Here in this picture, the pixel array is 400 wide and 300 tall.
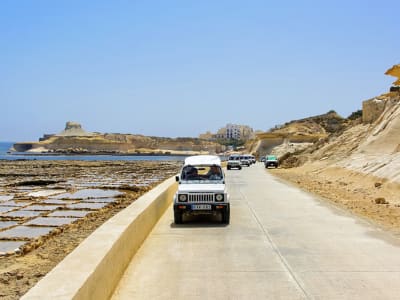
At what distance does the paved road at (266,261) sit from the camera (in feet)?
21.9

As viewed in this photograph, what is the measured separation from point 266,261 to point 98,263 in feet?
11.5

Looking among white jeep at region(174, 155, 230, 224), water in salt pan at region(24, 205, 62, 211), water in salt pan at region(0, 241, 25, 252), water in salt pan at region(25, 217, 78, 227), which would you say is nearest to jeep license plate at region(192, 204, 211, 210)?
white jeep at region(174, 155, 230, 224)

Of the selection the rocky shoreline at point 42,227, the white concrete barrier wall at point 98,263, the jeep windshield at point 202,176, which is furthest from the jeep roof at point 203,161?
the white concrete barrier wall at point 98,263

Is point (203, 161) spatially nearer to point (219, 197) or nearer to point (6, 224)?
point (219, 197)

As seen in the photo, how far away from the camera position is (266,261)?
27.6 ft

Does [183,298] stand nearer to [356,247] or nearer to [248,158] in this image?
[356,247]

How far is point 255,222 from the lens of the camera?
1316cm

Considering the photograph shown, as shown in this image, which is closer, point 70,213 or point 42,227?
point 42,227

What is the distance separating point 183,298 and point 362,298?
93.4 inches

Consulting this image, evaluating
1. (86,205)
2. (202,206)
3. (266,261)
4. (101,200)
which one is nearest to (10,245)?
(202,206)

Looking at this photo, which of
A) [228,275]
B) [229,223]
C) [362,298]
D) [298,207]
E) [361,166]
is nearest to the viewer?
[362,298]

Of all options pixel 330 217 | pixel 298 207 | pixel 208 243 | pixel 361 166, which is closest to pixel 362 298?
pixel 208 243

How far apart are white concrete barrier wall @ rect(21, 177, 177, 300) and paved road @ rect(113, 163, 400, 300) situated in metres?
0.28

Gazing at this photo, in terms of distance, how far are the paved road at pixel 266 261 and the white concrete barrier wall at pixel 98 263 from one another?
28 cm
